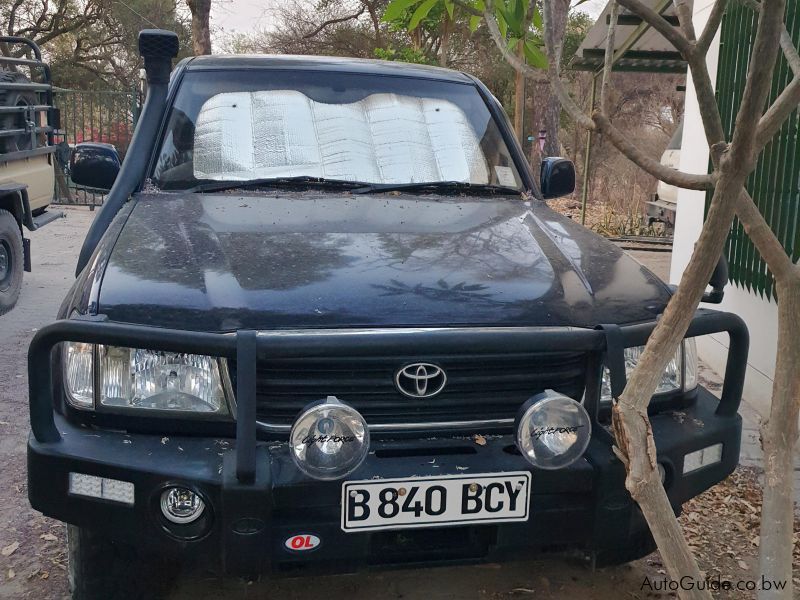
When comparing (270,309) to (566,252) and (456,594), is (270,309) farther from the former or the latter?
(456,594)

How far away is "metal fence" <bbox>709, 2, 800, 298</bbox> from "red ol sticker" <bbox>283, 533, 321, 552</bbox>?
9.78ft

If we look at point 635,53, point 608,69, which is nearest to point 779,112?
point 608,69

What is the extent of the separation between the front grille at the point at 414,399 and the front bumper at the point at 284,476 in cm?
6

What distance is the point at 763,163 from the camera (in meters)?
5.23

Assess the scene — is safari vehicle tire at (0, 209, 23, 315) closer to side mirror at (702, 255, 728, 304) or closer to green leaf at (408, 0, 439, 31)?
green leaf at (408, 0, 439, 31)

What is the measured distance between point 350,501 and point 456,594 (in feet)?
3.29

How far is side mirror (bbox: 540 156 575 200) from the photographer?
13.7 ft

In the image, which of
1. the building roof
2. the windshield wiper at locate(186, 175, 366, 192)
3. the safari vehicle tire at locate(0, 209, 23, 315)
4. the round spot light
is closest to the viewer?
the round spot light

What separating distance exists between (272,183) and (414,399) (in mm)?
1375

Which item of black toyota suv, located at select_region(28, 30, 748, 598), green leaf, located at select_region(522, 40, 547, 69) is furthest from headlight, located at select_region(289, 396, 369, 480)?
green leaf, located at select_region(522, 40, 547, 69)

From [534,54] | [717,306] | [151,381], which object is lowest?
[717,306]

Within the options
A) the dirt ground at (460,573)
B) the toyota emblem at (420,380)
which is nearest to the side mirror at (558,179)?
the dirt ground at (460,573)

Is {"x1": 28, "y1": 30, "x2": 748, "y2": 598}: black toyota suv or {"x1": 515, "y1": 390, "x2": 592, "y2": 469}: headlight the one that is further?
{"x1": 515, "y1": 390, "x2": 592, "y2": 469}: headlight

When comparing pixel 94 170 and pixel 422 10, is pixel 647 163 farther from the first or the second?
pixel 94 170
